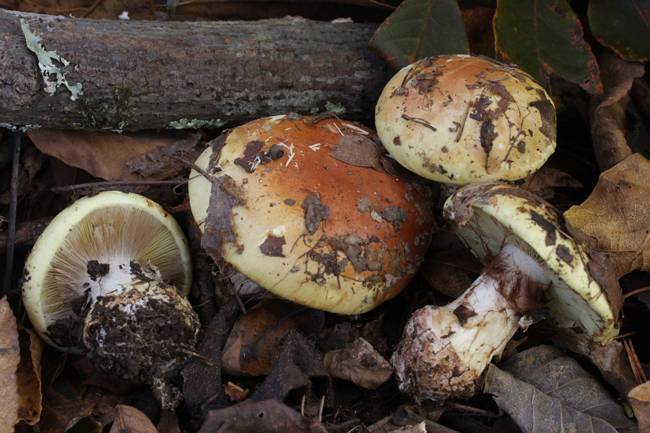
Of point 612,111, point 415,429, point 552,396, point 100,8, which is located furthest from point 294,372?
point 100,8

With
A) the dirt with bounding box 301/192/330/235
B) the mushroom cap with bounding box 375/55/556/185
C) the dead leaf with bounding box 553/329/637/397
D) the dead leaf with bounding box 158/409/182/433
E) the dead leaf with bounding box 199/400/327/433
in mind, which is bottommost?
the dead leaf with bounding box 158/409/182/433

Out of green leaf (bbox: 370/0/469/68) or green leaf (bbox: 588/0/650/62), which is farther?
green leaf (bbox: 588/0/650/62)

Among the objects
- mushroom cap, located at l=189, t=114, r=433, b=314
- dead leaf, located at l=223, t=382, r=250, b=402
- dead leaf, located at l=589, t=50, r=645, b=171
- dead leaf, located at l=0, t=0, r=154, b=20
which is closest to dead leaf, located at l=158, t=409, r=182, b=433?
dead leaf, located at l=223, t=382, r=250, b=402

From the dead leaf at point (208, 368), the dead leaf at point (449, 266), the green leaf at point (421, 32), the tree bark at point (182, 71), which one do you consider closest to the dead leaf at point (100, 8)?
the tree bark at point (182, 71)

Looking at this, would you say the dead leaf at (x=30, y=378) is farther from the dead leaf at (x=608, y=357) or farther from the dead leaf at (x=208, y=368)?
the dead leaf at (x=608, y=357)

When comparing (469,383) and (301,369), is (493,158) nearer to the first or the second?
(469,383)

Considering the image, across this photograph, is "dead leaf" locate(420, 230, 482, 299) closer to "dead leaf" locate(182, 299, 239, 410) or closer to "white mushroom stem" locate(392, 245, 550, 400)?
"white mushroom stem" locate(392, 245, 550, 400)
